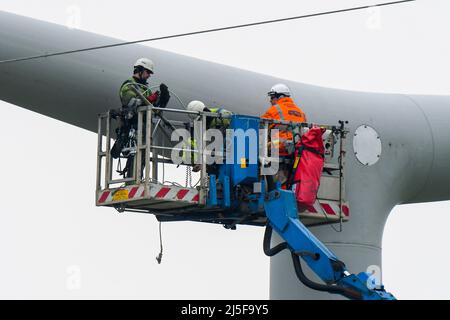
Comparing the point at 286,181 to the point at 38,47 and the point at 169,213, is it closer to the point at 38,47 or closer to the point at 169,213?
the point at 169,213

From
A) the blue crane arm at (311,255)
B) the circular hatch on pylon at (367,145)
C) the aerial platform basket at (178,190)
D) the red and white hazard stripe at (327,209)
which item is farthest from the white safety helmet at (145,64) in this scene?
the circular hatch on pylon at (367,145)

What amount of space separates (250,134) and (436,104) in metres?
4.65

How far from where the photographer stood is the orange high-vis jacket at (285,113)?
19.9 meters

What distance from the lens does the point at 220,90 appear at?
70.7 ft

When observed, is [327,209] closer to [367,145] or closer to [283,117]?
[283,117]

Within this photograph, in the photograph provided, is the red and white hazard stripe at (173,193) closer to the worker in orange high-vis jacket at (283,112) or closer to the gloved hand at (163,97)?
the gloved hand at (163,97)

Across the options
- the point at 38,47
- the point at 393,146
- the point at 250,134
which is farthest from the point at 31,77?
the point at 393,146

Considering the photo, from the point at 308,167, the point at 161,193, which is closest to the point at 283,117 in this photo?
the point at 308,167

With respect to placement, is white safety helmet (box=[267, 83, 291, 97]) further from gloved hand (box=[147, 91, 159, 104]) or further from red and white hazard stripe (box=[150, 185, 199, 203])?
red and white hazard stripe (box=[150, 185, 199, 203])

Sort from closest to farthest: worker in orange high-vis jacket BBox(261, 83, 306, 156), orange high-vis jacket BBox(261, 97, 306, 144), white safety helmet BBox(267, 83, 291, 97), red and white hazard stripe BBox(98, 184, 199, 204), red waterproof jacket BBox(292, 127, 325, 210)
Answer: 1. red and white hazard stripe BBox(98, 184, 199, 204)
2. red waterproof jacket BBox(292, 127, 325, 210)
3. worker in orange high-vis jacket BBox(261, 83, 306, 156)
4. orange high-vis jacket BBox(261, 97, 306, 144)
5. white safety helmet BBox(267, 83, 291, 97)

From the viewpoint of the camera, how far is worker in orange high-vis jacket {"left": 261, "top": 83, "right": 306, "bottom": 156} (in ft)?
65.0

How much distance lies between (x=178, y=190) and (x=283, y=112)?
2.05 meters

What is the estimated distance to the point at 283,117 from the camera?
20031 mm

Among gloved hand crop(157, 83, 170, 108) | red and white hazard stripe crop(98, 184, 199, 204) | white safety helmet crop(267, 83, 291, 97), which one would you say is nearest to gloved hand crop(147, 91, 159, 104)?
gloved hand crop(157, 83, 170, 108)
